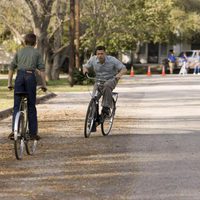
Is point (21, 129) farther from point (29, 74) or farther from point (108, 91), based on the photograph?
point (108, 91)

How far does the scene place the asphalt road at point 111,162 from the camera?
28.0 ft

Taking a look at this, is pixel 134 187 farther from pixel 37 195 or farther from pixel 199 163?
pixel 199 163

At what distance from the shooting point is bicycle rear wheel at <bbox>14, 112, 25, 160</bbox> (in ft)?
35.3

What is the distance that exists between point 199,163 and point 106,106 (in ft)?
12.4

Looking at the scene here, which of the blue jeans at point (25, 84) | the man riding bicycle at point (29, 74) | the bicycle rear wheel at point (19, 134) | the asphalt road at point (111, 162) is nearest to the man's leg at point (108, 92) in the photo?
the asphalt road at point (111, 162)

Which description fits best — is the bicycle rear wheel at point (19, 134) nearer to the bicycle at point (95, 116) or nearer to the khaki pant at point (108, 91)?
the bicycle at point (95, 116)

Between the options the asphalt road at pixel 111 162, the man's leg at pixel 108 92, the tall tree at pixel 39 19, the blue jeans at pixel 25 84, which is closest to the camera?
the asphalt road at pixel 111 162

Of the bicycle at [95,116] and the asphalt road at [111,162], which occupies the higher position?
the bicycle at [95,116]

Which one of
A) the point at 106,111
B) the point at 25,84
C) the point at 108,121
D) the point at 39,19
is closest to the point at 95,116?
the point at 106,111

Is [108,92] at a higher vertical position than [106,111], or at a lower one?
higher

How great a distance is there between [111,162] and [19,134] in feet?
4.60

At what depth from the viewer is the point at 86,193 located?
8430 mm

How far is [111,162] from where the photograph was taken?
10820 millimetres

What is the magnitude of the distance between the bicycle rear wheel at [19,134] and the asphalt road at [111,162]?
163mm
